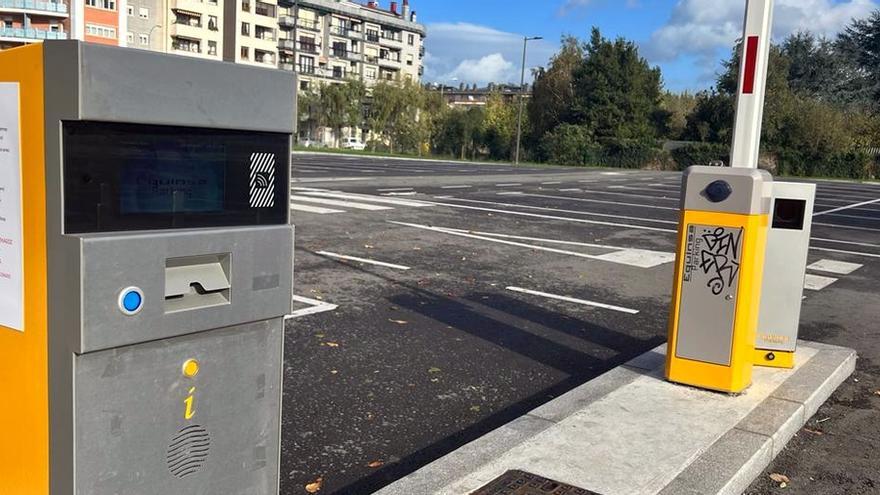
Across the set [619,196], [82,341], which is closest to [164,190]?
[82,341]

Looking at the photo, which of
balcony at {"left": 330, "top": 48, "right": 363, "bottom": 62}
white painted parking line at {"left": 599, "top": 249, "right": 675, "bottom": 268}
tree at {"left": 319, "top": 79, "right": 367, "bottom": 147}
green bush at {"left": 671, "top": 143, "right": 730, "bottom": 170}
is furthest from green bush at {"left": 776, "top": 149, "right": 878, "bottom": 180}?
balcony at {"left": 330, "top": 48, "right": 363, "bottom": 62}

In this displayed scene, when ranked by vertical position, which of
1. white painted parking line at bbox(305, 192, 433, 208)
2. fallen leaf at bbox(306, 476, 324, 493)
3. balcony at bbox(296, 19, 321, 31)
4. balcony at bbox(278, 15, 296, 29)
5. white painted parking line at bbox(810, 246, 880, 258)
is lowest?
fallen leaf at bbox(306, 476, 324, 493)

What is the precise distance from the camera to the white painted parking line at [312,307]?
22.1ft

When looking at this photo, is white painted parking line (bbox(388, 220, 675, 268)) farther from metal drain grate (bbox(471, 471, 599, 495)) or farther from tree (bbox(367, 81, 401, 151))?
tree (bbox(367, 81, 401, 151))

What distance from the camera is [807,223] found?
524cm

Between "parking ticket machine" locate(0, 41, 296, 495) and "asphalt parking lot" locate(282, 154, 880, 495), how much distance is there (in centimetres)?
141

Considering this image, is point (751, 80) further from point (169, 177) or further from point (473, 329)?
point (169, 177)

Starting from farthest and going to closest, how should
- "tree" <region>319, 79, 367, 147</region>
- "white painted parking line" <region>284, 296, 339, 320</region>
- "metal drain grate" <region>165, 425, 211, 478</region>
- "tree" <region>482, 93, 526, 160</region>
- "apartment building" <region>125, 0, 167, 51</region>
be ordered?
"tree" <region>319, 79, 367, 147</region>
"tree" <region>482, 93, 526, 160</region>
"white painted parking line" <region>284, 296, 339, 320</region>
"apartment building" <region>125, 0, 167, 51</region>
"metal drain grate" <region>165, 425, 211, 478</region>

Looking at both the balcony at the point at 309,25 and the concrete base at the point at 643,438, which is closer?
the concrete base at the point at 643,438

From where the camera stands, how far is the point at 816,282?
31.4ft

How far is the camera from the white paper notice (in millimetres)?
2082

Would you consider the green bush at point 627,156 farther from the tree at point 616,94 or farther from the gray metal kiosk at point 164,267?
the gray metal kiosk at point 164,267

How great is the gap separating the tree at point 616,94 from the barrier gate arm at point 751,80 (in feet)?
181

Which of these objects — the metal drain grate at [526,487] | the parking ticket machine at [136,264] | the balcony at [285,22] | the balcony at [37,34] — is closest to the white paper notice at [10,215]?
the parking ticket machine at [136,264]
